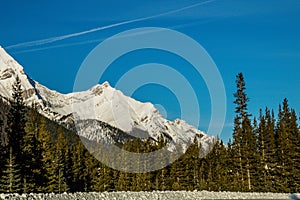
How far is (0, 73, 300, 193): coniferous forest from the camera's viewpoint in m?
55.3

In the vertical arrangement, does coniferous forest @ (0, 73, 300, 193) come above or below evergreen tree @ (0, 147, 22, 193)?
above

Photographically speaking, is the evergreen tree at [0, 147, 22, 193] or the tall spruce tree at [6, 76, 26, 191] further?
the tall spruce tree at [6, 76, 26, 191]

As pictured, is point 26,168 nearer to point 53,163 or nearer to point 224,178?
point 53,163

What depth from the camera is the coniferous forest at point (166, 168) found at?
55.3 m

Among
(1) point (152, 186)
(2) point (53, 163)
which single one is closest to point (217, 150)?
(1) point (152, 186)

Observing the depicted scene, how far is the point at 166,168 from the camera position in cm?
8512

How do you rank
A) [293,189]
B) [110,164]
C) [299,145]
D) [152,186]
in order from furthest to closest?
[110,164], [152,186], [299,145], [293,189]

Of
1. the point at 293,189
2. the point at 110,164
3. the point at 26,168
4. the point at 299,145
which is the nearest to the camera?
the point at 26,168

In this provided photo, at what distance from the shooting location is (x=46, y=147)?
210 feet

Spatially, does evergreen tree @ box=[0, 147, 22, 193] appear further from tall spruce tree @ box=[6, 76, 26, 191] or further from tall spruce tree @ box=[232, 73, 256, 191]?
tall spruce tree @ box=[232, 73, 256, 191]

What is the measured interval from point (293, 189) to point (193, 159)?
91.1ft

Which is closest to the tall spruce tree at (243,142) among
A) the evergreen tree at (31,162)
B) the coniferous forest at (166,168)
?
the coniferous forest at (166,168)

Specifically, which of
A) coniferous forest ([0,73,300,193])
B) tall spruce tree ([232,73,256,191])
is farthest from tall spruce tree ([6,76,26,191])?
tall spruce tree ([232,73,256,191])

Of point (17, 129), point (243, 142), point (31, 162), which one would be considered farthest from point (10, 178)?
point (243, 142)
